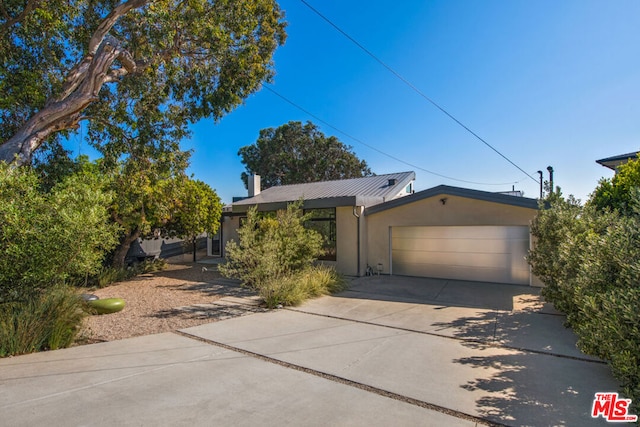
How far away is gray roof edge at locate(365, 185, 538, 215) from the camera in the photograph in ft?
30.5

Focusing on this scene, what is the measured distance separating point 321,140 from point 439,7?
23.3m

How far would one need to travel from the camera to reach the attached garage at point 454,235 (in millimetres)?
A: 9742

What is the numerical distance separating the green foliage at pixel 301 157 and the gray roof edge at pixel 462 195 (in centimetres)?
1992

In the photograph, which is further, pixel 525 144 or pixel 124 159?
pixel 525 144

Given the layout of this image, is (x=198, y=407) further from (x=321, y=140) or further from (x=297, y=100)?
(x=321, y=140)

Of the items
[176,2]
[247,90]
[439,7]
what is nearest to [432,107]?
[439,7]

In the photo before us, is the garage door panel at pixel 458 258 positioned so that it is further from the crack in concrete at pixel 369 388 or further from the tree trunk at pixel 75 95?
the tree trunk at pixel 75 95

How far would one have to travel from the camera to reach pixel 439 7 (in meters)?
8.73

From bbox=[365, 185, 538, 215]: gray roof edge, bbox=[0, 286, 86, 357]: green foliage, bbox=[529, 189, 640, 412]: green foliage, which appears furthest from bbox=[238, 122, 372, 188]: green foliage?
bbox=[0, 286, 86, 357]: green foliage

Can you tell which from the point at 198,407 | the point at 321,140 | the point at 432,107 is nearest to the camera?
the point at 198,407

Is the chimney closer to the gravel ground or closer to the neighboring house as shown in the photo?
the gravel ground

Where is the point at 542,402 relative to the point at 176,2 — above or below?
below

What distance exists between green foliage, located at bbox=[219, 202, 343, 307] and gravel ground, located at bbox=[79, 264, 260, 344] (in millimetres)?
664

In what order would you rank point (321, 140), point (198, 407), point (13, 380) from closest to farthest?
point (198, 407) < point (13, 380) < point (321, 140)
